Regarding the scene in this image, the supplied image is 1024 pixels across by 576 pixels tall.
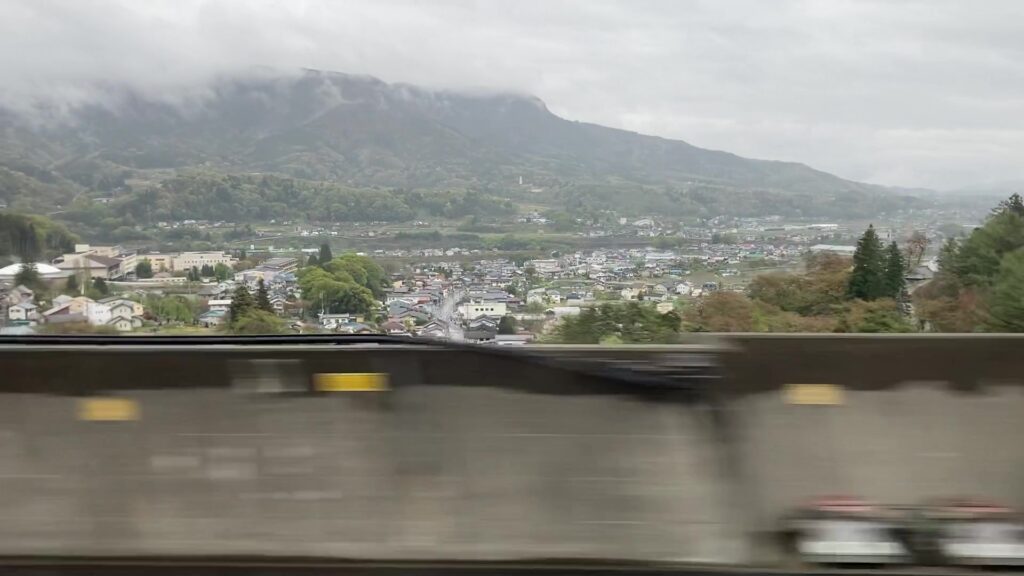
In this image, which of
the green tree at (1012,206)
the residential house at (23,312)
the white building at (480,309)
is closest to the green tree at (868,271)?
A: the green tree at (1012,206)

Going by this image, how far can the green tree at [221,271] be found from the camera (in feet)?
20.9

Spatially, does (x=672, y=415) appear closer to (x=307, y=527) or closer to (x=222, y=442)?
(x=307, y=527)

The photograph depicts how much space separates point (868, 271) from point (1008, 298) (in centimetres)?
119

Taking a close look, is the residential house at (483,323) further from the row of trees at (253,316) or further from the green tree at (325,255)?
the green tree at (325,255)

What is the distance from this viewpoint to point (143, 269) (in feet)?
21.5

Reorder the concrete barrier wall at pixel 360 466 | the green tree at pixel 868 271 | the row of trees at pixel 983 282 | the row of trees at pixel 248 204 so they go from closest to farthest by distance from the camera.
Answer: the concrete barrier wall at pixel 360 466
the row of trees at pixel 983 282
the green tree at pixel 868 271
the row of trees at pixel 248 204

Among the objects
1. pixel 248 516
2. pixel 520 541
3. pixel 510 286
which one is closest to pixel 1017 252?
pixel 510 286

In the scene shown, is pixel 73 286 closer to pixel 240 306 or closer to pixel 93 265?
pixel 93 265

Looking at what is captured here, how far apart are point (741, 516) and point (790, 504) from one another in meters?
0.36

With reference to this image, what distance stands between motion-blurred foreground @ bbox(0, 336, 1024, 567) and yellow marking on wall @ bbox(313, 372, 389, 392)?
0.01 meters

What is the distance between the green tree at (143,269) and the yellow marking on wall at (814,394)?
15.8 feet

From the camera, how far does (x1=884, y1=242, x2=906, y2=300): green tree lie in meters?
7.64

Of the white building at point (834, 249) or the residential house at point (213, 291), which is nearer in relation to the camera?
the residential house at point (213, 291)

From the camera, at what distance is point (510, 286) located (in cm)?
709
